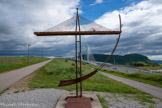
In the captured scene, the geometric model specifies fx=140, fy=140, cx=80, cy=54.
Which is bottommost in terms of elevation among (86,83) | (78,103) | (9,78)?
(86,83)

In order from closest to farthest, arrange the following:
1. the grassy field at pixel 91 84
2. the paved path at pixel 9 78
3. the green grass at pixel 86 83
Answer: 1. the grassy field at pixel 91 84
2. the green grass at pixel 86 83
3. the paved path at pixel 9 78

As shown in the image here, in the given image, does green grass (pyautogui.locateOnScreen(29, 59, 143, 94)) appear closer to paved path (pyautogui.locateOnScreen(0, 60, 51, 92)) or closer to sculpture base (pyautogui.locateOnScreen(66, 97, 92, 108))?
paved path (pyautogui.locateOnScreen(0, 60, 51, 92))

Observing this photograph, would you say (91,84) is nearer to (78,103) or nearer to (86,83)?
(86,83)

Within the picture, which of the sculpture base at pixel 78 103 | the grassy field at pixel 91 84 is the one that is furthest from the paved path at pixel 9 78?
the sculpture base at pixel 78 103

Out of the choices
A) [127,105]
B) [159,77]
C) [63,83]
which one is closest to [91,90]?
[127,105]

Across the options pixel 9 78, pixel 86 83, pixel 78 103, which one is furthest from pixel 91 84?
pixel 9 78

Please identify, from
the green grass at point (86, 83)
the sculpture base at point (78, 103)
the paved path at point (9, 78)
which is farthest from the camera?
the paved path at point (9, 78)

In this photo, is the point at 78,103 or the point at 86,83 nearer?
the point at 78,103

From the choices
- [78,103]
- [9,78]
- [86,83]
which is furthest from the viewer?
[9,78]

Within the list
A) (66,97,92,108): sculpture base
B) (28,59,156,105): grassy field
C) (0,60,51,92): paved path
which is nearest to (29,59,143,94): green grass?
(28,59,156,105): grassy field

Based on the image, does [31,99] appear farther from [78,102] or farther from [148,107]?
[148,107]

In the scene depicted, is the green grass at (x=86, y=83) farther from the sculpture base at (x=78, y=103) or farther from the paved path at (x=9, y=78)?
the sculpture base at (x=78, y=103)

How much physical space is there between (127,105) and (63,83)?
→ 2.75 metres

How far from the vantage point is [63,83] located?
5.34 metres
